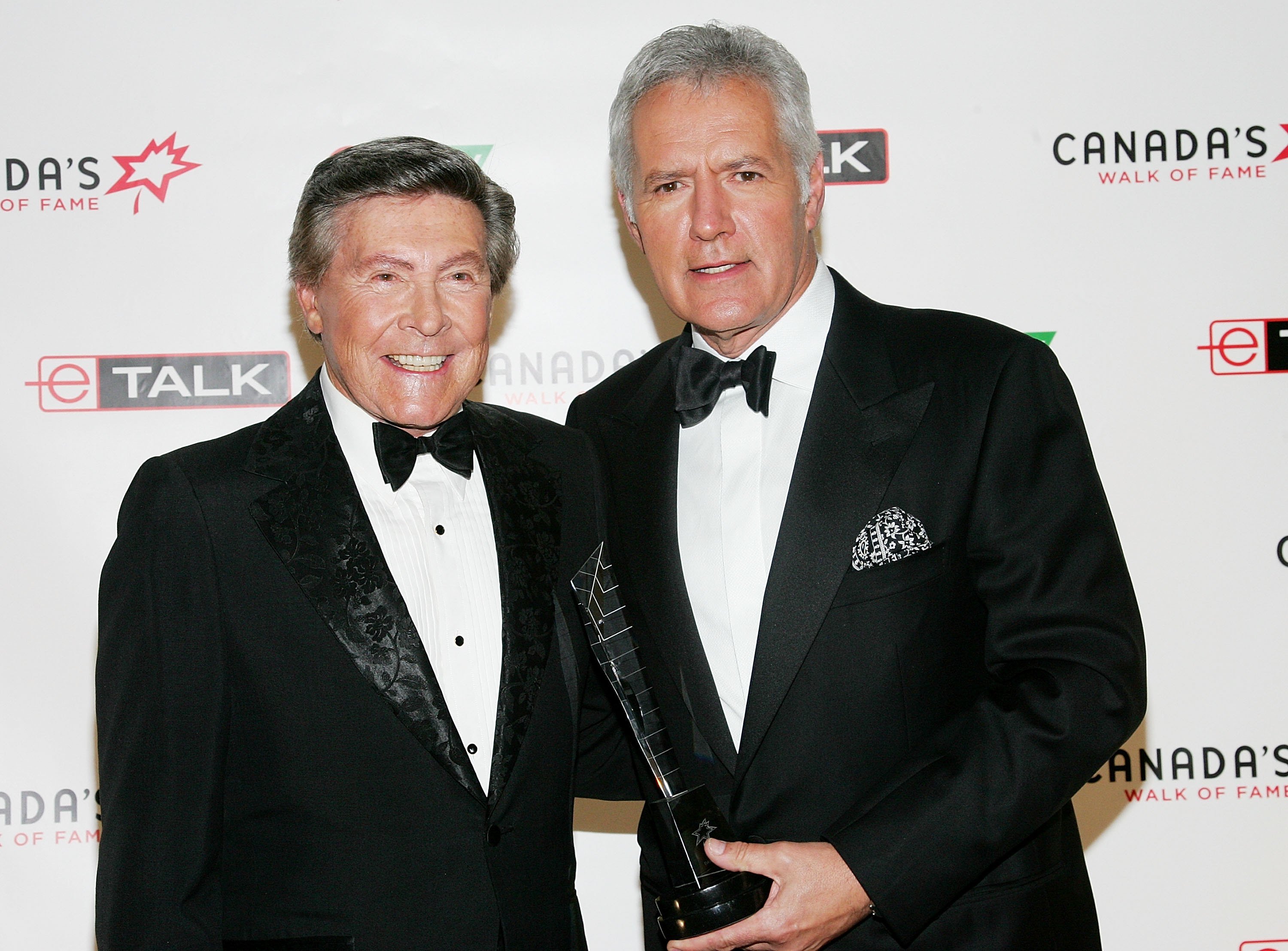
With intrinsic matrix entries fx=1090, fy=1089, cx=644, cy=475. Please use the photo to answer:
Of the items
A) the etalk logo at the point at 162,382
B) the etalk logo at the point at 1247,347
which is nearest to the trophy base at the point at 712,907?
the etalk logo at the point at 162,382

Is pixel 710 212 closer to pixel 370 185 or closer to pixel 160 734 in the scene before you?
pixel 370 185

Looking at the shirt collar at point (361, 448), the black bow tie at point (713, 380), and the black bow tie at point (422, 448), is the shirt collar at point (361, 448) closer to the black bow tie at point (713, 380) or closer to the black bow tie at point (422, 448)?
the black bow tie at point (422, 448)

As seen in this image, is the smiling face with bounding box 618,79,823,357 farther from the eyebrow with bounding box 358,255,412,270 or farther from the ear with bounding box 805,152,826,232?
the eyebrow with bounding box 358,255,412,270

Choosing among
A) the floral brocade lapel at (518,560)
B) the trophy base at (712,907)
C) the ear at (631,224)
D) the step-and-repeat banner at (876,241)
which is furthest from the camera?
the step-and-repeat banner at (876,241)

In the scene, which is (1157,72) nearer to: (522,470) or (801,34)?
(801,34)

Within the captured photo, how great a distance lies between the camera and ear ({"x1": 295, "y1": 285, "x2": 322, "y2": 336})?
178cm

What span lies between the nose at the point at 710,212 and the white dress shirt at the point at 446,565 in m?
0.56

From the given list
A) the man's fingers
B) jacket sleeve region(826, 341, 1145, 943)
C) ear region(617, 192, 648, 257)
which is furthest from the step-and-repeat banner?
the man's fingers

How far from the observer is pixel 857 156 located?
279 cm

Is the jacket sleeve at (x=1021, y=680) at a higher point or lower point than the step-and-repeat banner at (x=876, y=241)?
lower

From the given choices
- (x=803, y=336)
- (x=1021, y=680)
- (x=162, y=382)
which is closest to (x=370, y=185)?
(x=803, y=336)

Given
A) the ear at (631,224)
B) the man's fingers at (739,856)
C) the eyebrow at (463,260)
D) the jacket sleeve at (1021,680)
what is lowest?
the man's fingers at (739,856)

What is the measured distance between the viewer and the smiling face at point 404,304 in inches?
66.1

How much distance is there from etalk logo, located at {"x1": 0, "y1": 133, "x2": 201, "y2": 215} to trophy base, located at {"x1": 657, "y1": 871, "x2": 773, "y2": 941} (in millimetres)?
2190
